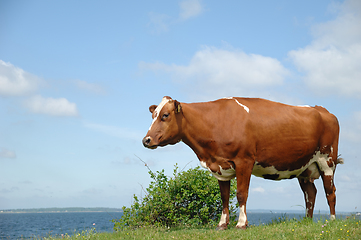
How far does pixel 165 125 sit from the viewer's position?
8383mm

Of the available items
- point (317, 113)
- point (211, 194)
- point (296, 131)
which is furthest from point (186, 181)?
point (317, 113)

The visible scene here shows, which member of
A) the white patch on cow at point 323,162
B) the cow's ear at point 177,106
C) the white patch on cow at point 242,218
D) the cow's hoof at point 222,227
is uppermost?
the cow's ear at point 177,106

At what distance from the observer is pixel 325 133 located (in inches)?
384

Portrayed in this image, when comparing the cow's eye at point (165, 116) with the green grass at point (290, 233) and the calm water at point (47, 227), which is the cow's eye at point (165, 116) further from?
the calm water at point (47, 227)

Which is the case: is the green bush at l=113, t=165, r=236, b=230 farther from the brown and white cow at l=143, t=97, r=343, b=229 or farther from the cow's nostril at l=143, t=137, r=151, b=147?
the cow's nostril at l=143, t=137, r=151, b=147

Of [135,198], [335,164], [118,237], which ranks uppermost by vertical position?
[335,164]

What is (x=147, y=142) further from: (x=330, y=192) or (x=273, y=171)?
(x=330, y=192)

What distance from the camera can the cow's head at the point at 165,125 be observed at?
8312 mm

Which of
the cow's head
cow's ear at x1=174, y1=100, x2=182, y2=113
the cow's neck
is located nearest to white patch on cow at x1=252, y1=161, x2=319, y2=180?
the cow's neck

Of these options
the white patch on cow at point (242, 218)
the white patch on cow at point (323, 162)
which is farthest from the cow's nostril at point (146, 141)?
the white patch on cow at point (323, 162)

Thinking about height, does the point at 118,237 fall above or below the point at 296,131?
below

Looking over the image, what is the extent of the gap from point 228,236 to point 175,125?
2943mm

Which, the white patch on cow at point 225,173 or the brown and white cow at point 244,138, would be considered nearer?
the brown and white cow at point 244,138

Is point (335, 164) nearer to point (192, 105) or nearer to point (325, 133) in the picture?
point (325, 133)
